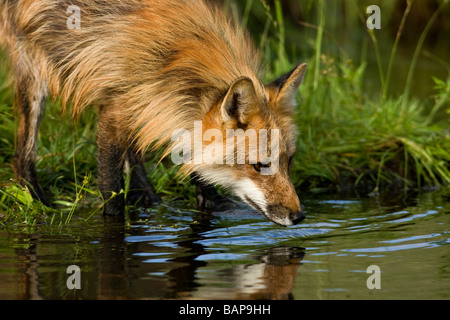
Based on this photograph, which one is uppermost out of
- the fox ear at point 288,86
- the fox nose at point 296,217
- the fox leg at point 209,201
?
the fox ear at point 288,86

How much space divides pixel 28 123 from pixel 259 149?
8.79 feet

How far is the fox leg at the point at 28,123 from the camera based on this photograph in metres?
7.05

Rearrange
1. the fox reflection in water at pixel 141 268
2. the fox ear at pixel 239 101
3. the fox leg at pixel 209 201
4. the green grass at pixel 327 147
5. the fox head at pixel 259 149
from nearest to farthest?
the fox reflection in water at pixel 141 268
the fox ear at pixel 239 101
the fox head at pixel 259 149
the fox leg at pixel 209 201
the green grass at pixel 327 147

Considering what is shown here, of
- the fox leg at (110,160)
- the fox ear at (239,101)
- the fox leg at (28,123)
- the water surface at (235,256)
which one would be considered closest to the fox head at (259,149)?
the fox ear at (239,101)

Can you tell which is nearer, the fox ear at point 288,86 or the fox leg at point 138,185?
the fox ear at point 288,86

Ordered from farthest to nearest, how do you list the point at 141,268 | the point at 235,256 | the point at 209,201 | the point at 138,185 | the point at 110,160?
1. the point at 138,185
2. the point at 209,201
3. the point at 110,160
4. the point at 235,256
5. the point at 141,268

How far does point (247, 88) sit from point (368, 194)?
2.84 meters

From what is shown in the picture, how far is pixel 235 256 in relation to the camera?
16.7 feet

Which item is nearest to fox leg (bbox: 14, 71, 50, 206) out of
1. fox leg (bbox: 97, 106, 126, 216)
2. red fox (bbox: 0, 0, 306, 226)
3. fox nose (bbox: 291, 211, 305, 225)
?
red fox (bbox: 0, 0, 306, 226)

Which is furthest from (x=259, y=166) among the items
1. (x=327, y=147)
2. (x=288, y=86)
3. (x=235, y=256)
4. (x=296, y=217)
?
(x=327, y=147)

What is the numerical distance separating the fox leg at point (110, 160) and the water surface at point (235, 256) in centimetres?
22

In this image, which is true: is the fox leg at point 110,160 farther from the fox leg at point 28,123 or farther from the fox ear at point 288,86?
the fox ear at point 288,86

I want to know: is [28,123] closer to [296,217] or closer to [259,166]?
[259,166]
